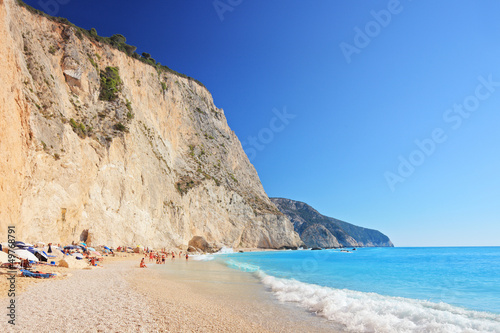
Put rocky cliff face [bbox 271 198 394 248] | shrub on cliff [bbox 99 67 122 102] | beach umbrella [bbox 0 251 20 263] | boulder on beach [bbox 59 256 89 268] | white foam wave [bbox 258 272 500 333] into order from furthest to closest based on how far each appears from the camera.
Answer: rocky cliff face [bbox 271 198 394 248] → shrub on cliff [bbox 99 67 122 102] → boulder on beach [bbox 59 256 89 268] → beach umbrella [bbox 0 251 20 263] → white foam wave [bbox 258 272 500 333]

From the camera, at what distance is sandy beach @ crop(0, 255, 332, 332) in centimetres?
611

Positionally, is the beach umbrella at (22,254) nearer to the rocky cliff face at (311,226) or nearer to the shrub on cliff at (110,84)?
the shrub on cliff at (110,84)

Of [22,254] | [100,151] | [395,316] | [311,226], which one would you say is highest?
[100,151]

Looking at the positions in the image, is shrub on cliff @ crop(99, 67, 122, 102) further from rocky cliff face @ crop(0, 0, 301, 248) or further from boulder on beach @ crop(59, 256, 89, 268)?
boulder on beach @ crop(59, 256, 89, 268)

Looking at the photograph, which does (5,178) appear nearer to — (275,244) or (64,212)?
(64,212)

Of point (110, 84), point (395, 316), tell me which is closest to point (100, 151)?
point (110, 84)

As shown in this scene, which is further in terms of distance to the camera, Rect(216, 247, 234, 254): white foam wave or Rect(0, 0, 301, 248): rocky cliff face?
Rect(216, 247, 234, 254): white foam wave

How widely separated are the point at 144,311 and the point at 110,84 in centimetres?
3745

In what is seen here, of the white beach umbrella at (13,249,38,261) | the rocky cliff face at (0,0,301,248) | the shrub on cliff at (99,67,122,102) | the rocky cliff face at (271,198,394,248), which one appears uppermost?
the shrub on cliff at (99,67,122,102)

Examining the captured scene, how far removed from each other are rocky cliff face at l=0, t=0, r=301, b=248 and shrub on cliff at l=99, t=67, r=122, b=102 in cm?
13

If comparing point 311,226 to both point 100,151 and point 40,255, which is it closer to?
point 100,151

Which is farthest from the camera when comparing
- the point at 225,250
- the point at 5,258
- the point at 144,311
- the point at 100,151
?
the point at 225,250

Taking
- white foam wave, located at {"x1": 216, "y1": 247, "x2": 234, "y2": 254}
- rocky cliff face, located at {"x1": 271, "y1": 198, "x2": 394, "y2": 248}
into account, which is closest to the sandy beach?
white foam wave, located at {"x1": 216, "y1": 247, "x2": 234, "y2": 254}

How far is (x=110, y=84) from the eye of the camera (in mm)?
38125
